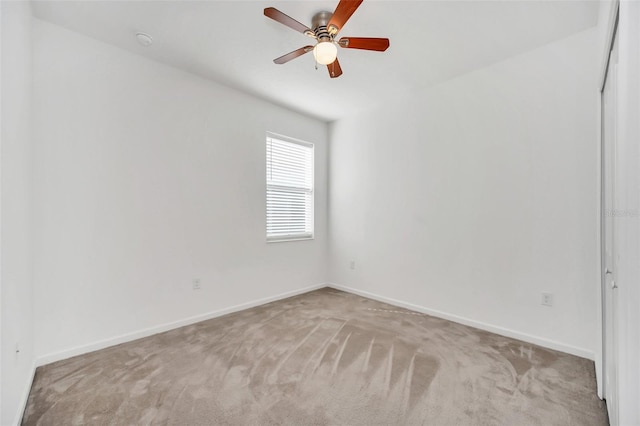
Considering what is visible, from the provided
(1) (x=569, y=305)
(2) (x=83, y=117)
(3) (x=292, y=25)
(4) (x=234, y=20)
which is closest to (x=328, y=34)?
(3) (x=292, y=25)

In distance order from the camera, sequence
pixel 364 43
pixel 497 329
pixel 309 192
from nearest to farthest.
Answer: pixel 364 43
pixel 497 329
pixel 309 192

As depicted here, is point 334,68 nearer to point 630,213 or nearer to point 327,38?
point 327,38

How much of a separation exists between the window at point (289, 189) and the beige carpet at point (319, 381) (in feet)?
4.97

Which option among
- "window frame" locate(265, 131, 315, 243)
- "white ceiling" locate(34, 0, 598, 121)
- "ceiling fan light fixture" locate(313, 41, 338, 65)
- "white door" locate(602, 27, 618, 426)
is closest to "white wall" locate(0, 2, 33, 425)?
"white ceiling" locate(34, 0, 598, 121)

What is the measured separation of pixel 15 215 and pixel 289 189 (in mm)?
2826

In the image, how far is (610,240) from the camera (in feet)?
5.62

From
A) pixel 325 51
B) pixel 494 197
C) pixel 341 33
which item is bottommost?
pixel 494 197

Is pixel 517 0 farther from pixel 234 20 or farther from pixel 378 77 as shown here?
pixel 234 20

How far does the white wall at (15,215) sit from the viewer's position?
1.47 m

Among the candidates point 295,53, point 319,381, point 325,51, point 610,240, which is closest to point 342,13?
point 325,51

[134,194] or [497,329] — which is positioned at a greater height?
[134,194]

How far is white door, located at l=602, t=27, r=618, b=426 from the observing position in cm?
151

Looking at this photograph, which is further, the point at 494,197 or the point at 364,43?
the point at 494,197

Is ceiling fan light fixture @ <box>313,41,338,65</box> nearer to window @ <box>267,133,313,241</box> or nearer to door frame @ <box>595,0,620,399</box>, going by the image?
door frame @ <box>595,0,620,399</box>
